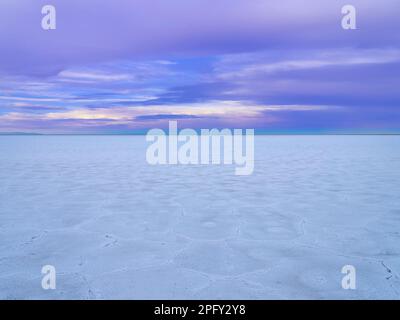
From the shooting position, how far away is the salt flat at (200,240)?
7.07ft

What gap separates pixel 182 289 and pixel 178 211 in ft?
5.92

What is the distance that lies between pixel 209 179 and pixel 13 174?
3.83 meters

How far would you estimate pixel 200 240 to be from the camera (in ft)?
9.76

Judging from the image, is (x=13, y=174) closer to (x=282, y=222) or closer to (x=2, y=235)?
(x=2, y=235)

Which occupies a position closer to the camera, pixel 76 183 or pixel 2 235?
pixel 2 235

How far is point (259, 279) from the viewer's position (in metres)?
2.24

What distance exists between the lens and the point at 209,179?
629 centimetres

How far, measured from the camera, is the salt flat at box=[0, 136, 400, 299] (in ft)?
7.07

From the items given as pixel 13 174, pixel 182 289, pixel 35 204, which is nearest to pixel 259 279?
pixel 182 289
